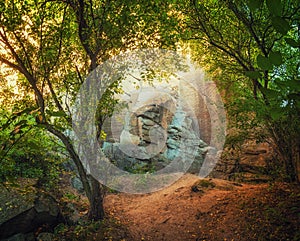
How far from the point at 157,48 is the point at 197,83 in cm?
1454

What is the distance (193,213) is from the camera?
295 inches

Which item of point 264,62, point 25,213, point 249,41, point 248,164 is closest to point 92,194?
point 25,213

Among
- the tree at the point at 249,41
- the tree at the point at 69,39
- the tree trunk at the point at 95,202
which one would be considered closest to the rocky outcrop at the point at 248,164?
the tree at the point at 249,41

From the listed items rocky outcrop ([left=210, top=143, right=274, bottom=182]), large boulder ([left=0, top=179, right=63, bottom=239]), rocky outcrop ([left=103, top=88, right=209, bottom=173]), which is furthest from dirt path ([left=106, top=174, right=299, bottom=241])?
rocky outcrop ([left=103, top=88, right=209, bottom=173])

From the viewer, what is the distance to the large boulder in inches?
213

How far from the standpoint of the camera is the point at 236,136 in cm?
746

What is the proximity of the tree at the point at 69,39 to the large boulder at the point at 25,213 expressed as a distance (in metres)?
1.05

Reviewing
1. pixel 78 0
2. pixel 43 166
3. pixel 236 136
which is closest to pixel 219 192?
pixel 236 136

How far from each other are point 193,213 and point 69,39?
637 cm

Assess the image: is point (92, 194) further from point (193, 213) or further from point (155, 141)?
point (155, 141)

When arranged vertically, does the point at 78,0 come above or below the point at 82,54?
above

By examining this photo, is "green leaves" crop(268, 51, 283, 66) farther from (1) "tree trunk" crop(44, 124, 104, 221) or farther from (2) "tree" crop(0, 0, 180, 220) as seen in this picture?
(1) "tree trunk" crop(44, 124, 104, 221)

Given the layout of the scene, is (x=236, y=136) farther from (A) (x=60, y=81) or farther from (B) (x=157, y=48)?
(A) (x=60, y=81)

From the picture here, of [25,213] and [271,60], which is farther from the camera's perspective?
[25,213]
